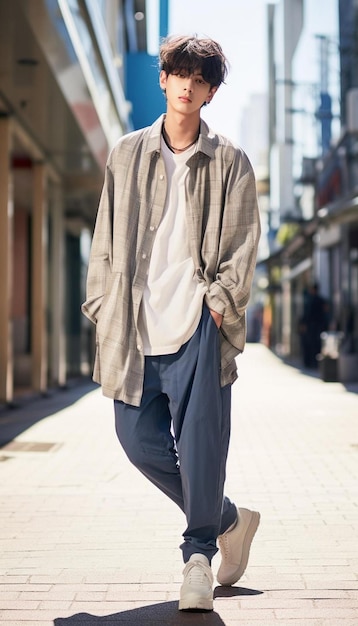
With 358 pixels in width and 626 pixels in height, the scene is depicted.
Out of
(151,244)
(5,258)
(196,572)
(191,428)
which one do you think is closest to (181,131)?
(151,244)

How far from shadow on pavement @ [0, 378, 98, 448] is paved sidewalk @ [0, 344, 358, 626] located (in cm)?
19

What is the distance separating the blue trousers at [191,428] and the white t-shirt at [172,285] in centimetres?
5

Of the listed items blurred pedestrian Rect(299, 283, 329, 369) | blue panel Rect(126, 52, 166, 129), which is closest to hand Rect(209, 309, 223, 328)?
blurred pedestrian Rect(299, 283, 329, 369)

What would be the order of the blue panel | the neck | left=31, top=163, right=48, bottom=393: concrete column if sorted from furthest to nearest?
the blue panel → left=31, top=163, right=48, bottom=393: concrete column → the neck

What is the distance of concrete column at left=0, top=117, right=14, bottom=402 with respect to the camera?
1278cm

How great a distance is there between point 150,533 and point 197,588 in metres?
1.47

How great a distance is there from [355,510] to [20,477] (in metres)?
2.28

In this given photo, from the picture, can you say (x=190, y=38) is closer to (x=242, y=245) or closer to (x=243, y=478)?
(x=242, y=245)

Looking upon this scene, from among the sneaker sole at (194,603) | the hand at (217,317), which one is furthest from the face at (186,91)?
the sneaker sole at (194,603)

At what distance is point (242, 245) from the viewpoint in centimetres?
371

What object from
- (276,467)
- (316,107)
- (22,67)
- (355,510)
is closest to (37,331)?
(22,67)

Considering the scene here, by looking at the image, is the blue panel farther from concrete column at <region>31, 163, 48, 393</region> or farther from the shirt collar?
the shirt collar

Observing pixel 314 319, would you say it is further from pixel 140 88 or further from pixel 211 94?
pixel 211 94

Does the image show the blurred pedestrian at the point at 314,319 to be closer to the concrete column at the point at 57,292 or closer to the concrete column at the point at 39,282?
the concrete column at the point at 57,292
